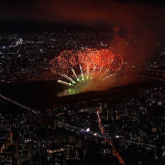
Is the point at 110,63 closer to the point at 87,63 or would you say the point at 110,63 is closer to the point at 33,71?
the point at 87,63

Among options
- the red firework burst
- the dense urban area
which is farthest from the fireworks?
the dense urban area

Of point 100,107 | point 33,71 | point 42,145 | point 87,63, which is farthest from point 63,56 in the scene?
point 42,145

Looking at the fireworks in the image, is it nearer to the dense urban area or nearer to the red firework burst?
the red firework burst

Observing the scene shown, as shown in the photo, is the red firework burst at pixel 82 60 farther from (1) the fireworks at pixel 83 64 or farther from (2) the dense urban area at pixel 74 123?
(2) the dense urban area at pixel 74 123

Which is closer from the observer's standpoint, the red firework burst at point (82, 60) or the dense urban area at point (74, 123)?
the dense urban area at point (74, 123)

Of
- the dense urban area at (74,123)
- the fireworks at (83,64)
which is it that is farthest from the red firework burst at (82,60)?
the dense urban area at (74,123)

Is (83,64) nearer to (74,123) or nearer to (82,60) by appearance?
(82,60)
